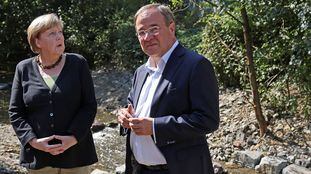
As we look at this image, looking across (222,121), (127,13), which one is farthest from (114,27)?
(222,121)

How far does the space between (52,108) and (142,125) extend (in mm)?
749

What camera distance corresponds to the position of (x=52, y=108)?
9.40 feet

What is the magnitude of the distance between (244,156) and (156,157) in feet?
12.8

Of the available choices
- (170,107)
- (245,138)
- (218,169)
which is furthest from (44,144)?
(245,138)

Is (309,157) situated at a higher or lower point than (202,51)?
lower

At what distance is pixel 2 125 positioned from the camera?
8.10 meters

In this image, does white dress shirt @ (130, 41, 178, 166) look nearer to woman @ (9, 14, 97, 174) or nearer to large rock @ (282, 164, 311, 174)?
woman @ (9, 14, 97, 174)

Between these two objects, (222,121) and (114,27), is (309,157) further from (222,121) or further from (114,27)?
(114,27)

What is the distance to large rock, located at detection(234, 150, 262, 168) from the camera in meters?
6.01

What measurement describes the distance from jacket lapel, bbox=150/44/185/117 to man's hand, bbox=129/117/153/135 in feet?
0.27

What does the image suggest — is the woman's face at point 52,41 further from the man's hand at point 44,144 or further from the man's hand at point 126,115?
the man's hand at point 126,115

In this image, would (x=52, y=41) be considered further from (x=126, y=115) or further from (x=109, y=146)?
(x=109, y=146)

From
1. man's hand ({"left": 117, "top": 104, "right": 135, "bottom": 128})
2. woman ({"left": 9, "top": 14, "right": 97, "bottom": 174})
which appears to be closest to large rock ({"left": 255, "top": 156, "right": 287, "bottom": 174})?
woman ({"left": 9, "top": 14, "right": 97, "bottom": 174})

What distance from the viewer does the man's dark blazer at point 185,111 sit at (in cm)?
230
